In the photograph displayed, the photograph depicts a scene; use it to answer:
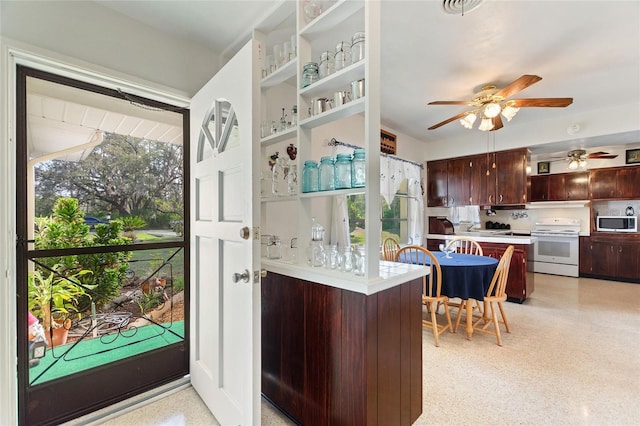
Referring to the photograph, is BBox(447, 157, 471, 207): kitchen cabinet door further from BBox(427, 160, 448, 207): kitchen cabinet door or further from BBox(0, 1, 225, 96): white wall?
BBox(0, 1, 225, 96): white wall

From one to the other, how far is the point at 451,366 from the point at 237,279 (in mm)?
1973

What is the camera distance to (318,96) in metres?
1.88

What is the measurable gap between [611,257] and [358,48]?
270 inches

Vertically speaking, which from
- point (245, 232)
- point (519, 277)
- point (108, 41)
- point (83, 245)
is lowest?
point (519, 277)

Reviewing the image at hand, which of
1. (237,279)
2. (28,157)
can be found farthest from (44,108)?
(237,279)

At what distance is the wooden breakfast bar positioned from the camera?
4.27ft

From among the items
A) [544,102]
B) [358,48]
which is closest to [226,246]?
[358,48]

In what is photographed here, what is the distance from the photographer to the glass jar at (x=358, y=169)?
142 cm

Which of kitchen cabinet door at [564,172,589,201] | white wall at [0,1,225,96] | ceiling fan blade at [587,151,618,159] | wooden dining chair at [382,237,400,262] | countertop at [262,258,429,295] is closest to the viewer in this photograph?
countertop at [262,258,429,295]

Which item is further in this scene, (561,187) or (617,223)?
(561,187)

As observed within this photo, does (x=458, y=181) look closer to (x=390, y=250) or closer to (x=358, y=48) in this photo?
(x=390, y=250)

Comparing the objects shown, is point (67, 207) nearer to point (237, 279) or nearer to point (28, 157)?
point (28, 157)

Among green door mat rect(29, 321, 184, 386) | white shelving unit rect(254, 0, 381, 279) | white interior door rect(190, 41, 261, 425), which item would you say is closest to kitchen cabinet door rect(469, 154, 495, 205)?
white shelving unit rect(254, 0, 381, 279)

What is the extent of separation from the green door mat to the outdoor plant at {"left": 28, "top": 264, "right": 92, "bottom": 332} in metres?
0.19
